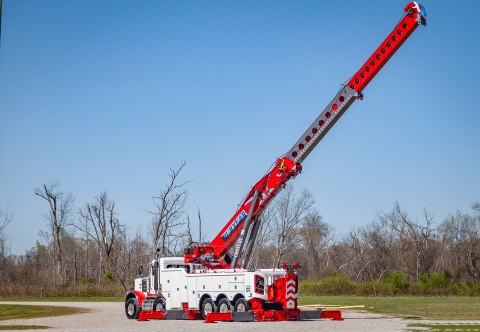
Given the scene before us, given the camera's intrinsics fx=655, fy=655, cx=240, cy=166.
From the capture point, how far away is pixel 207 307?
25734 millimetres

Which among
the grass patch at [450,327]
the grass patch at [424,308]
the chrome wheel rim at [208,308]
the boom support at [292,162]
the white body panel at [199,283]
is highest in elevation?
the boom support at [292,162]

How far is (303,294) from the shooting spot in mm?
56250

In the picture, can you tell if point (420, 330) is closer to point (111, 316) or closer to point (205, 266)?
point (205, 266)

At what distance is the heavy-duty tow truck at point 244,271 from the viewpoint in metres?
24.2

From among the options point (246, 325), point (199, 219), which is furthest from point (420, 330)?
point (199, 219)

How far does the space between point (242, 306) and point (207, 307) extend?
1.83 meters

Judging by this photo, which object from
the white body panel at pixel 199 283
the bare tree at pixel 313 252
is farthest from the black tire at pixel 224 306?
the bare tree at pixel 313 252

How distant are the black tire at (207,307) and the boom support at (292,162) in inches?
68.5

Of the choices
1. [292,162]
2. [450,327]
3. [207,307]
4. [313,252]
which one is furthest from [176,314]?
[313,252]

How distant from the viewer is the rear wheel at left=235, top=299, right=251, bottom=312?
2444 centimetres

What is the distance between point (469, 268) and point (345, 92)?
48.3 meters

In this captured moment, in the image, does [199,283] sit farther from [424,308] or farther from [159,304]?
[424,308]

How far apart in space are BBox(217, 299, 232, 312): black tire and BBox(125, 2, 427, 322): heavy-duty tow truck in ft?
0.12

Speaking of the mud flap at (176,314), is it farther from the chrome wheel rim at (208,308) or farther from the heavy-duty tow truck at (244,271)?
the chrome wheel rim at (208,308)
